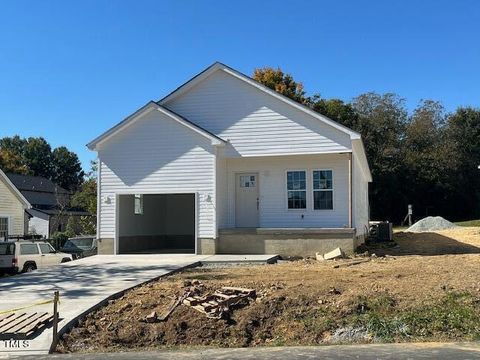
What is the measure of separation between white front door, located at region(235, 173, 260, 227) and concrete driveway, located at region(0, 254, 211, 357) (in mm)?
2550

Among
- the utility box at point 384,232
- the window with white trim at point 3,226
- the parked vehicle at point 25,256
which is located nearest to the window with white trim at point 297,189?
the utility box at point 384,232

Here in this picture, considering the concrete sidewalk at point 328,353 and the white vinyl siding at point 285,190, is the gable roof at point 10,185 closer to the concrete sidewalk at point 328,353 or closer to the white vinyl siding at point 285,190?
the white vinyl siding at point 285,190

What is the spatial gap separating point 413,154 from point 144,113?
41.2m

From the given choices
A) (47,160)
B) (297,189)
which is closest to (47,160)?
(47,160)

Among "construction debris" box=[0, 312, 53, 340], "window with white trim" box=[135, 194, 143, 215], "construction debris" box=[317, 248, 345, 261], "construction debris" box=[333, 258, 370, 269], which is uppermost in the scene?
"window with white trim" box=[135, 194, 143, 215]

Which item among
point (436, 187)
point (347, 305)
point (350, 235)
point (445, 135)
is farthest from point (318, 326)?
point (445, 135)

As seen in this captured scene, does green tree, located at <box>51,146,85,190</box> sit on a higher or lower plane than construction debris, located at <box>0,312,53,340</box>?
A: higher

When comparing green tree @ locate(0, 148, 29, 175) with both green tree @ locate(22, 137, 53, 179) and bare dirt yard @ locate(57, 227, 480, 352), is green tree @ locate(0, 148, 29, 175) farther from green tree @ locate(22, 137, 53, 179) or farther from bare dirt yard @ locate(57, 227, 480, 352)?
bare dirt yard @ locate(57, 227, 480, 352)

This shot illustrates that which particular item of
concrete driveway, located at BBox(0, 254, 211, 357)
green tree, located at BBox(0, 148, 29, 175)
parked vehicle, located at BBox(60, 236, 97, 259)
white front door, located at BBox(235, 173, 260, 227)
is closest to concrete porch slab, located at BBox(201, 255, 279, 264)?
concrete driveway, located at BBox(0, 254, 211, 357)

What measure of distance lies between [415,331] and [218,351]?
322 centimetres

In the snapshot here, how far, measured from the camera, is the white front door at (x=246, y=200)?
20.3 m

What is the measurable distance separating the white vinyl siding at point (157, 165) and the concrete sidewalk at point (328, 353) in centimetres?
1063

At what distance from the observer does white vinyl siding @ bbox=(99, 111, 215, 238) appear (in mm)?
19297

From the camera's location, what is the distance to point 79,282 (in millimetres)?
14141
